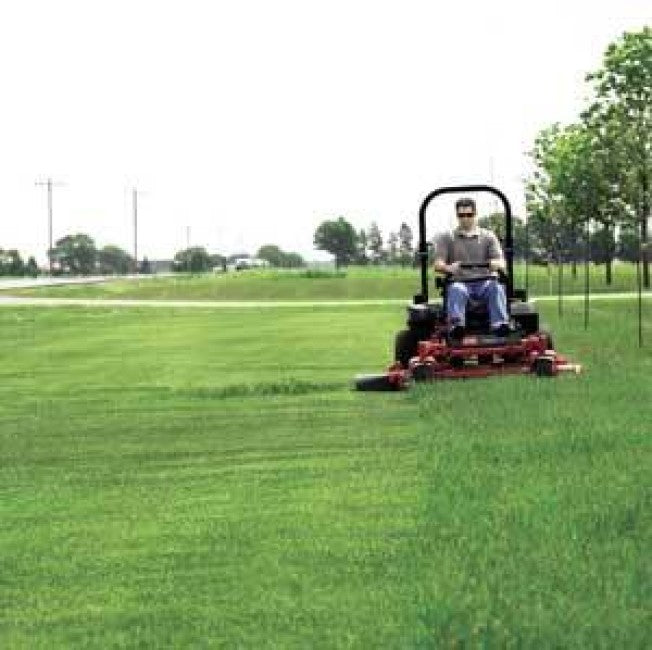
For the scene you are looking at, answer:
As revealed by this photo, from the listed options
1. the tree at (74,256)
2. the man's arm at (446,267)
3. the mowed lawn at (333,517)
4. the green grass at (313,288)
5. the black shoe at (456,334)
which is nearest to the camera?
the mowed lawn at (333,517)

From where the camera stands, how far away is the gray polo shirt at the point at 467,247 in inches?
599

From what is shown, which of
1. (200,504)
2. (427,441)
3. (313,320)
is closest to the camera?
(200,504)

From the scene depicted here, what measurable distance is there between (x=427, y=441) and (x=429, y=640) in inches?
212

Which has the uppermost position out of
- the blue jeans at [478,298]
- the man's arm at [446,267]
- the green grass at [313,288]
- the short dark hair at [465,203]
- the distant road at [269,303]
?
the short dark hair at [465,203]

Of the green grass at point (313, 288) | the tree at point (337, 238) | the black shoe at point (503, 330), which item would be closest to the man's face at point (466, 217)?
the black shoe at point (503, 330)

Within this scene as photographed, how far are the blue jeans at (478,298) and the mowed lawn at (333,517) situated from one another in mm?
781

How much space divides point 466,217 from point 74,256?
605 feet

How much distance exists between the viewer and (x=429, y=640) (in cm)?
476

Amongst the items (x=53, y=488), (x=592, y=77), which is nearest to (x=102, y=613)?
(x=53, y=488)

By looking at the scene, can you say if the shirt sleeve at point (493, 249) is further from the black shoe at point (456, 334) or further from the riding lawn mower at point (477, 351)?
the black shoe at point (456, 334)

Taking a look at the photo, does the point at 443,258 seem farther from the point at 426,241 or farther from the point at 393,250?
the point at 393,250

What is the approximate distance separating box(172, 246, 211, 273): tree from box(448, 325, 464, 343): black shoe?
149m

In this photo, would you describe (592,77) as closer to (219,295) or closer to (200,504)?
(219,295)

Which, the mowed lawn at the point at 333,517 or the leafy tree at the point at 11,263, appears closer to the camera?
the mowed lawn at the point at 333,517
